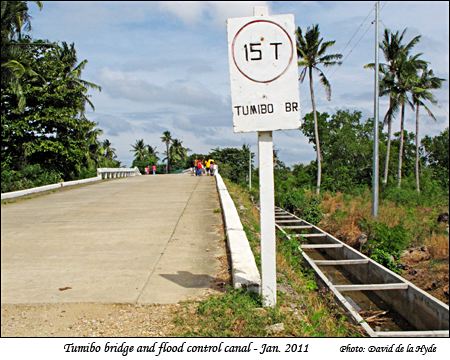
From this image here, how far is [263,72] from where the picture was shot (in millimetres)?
4172

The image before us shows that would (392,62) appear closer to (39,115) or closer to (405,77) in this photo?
(405,77)

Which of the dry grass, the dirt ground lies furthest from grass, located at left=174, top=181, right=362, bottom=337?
the dry grass

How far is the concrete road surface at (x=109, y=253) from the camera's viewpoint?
16.3ft

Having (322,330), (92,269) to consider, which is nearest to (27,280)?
(92,269)

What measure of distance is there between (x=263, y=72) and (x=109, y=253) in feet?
12.4

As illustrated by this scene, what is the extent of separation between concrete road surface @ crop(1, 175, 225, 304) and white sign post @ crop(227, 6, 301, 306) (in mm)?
1943

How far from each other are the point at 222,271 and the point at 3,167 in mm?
21670

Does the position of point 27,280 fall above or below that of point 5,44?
below

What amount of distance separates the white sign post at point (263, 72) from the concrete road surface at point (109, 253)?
1943 millimetres

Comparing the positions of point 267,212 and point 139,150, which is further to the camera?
point 139,150

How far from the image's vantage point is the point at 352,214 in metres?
23.9

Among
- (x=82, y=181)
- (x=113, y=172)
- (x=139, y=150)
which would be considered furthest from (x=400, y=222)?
(x=139, y=150)

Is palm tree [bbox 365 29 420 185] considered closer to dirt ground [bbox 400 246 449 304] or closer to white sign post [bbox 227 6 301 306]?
dirt ground [bbox 400 246 449 304]

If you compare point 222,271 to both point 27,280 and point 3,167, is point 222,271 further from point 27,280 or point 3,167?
point 3,167
